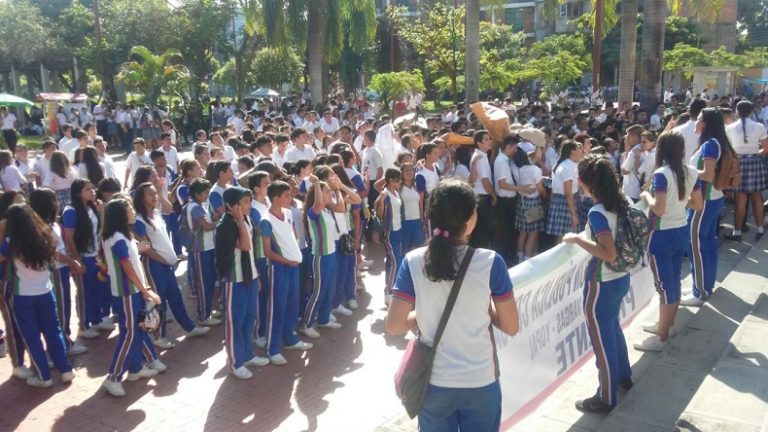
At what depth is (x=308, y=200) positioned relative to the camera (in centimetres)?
662

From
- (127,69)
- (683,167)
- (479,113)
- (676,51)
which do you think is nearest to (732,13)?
(676,51)

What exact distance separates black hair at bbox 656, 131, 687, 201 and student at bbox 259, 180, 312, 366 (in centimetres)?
319

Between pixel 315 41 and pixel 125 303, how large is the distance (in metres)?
17.9

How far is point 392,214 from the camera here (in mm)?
7414

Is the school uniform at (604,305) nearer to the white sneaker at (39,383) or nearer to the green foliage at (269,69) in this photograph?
the white sneaker at (39,383)

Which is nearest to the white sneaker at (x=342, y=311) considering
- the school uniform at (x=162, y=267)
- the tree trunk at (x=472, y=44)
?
the school uniform at (x=162, y=267)

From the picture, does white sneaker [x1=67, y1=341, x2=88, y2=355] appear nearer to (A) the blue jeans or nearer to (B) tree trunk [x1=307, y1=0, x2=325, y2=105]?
(A) the blue jeans

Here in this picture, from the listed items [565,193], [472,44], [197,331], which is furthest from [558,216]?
[472,44]

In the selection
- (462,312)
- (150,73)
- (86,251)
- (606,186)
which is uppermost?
(150,73)

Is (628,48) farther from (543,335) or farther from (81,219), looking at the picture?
(81,219)

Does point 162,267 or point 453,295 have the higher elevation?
point 453,295

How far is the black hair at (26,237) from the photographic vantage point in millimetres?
5320

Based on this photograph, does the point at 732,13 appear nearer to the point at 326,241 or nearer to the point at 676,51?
the point at 676,51

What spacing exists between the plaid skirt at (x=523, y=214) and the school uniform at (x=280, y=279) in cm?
341
